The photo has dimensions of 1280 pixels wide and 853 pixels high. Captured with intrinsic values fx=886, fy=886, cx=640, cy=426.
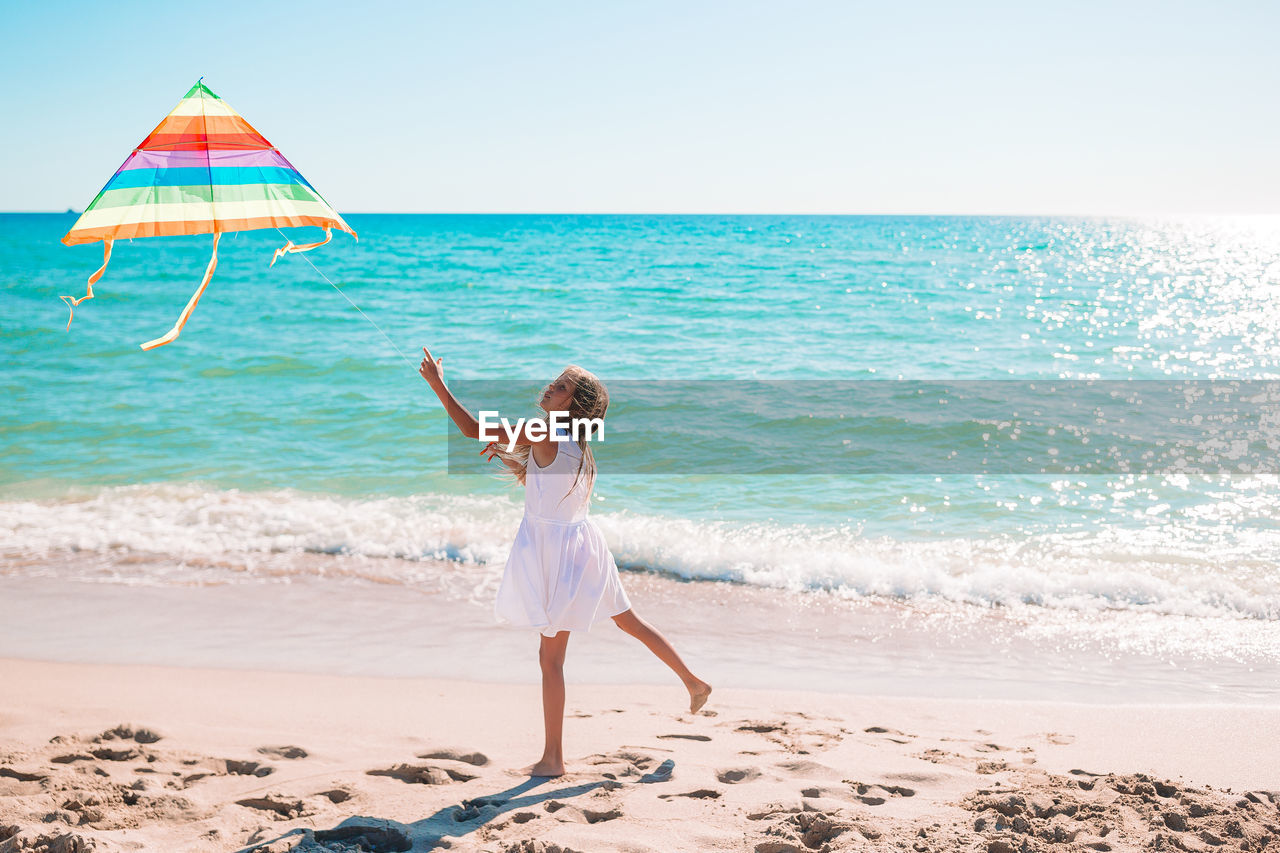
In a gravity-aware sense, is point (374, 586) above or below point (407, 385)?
below

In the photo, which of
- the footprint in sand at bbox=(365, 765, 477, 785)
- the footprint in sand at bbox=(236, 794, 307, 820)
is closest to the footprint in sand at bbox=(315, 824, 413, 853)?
the footprint in sand at bbox=(236, 794, 307, 820)

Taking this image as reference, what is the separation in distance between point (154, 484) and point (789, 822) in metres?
8.47

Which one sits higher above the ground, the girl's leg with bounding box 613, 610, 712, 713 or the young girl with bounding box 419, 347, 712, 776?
the young girl with bounding box 419, 347, 712, 776

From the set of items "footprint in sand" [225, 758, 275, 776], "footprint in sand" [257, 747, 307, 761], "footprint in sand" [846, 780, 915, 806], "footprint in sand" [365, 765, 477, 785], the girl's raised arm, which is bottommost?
"footprint in sand" [257, 747, 307, 761]

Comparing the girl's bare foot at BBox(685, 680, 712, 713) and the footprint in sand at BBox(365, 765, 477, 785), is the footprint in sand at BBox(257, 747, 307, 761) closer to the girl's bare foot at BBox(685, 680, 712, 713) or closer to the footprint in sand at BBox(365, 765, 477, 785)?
the footprint in sand at BBox(365, 765, 477, 785)

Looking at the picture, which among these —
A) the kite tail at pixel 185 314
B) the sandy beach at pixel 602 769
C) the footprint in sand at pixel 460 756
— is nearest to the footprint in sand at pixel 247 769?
the sandy beach at pixel 602 769

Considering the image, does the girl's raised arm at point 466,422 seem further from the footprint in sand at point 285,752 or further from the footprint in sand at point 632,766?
the footprint in sand at point 285,752

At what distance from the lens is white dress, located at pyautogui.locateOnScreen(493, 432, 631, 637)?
3471 millimetres

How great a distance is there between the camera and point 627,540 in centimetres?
741

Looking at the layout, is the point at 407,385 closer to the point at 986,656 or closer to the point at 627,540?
the point at 627,540

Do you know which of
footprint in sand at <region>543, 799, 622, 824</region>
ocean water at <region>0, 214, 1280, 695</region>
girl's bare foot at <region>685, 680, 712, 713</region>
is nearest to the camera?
footprint in sand at <region>543, 799, 622, 824</region>

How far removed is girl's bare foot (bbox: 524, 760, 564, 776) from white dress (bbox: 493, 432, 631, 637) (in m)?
0.53

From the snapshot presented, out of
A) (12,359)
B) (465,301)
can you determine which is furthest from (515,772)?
(465,301)

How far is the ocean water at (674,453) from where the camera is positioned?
6676 millimetres
